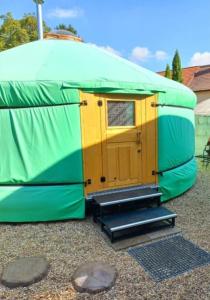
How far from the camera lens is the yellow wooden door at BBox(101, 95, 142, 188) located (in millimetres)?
3592

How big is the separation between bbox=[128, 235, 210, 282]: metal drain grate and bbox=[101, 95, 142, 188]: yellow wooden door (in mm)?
1175

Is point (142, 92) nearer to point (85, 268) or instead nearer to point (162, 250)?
point (162, 250)

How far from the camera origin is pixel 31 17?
16.0 metres

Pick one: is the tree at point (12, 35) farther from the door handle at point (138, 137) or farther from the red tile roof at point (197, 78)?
the door handle at point (138, 137)

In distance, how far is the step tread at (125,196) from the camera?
329 centimetres

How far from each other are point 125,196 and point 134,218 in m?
0.39

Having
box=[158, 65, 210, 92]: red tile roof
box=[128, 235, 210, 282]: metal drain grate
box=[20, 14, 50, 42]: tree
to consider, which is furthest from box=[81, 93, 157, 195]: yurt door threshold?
box=[20, 14, 50, 42]: tree

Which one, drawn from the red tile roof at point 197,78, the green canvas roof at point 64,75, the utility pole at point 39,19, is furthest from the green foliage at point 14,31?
the green canvas roof at point 64,75

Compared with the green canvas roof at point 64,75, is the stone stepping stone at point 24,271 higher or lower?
lower

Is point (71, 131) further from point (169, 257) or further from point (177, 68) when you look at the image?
point (177, 68)

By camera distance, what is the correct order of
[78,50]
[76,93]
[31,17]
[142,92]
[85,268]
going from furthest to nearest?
[31,17] → [78,50] → [142,92] → [76,93] → [85,268]

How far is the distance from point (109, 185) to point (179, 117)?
182cm

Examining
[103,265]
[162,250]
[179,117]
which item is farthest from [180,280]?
[179,117]

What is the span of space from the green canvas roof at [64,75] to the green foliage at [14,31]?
12.0 metres
